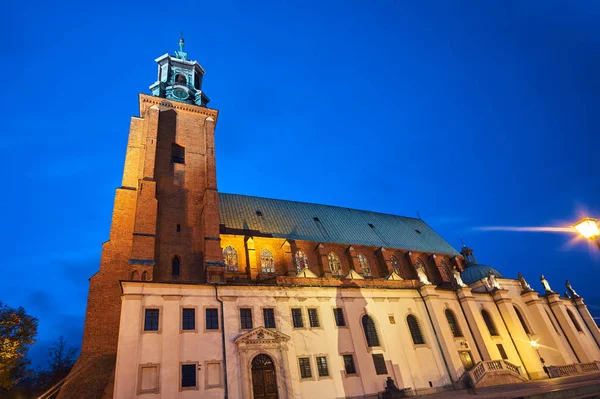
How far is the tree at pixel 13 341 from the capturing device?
79.4 ft

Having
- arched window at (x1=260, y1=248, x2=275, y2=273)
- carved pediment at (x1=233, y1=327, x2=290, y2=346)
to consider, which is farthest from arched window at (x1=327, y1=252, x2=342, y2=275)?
carved pediment at (x1=233, y1=327, x2=290, y2=346)

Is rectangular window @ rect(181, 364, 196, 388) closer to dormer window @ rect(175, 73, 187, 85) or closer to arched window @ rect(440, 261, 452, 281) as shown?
dormer window @ rect(175, 73, 187, 85)

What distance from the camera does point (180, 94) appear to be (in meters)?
37.6

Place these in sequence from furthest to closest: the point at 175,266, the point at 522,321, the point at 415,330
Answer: the point at 522,321 < the point at 415,330 < the point at 175,266

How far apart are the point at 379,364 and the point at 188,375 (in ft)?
44.0

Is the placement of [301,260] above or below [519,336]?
above

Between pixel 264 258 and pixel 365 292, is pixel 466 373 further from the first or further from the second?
pixel 264 258

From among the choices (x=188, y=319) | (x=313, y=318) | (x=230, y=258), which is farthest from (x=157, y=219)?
(x=313, y=318)

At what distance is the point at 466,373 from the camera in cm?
2752

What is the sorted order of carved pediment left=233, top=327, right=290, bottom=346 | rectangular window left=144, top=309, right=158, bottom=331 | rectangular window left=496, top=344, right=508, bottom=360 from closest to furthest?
1. rectangular window left=144, top=309, right=158, bottom=331
2. carved pediment left=233, top=327, right=290, bottom=346
3. rectangular window left=496, top=344, right=508, bottom=360

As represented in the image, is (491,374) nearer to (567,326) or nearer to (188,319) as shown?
(567,326)

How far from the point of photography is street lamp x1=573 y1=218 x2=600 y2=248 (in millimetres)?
11109

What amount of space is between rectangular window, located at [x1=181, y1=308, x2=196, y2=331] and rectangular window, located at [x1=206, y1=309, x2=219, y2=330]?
2.87 feet

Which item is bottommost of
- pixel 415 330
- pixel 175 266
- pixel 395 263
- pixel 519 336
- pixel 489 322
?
pixel 519 336
